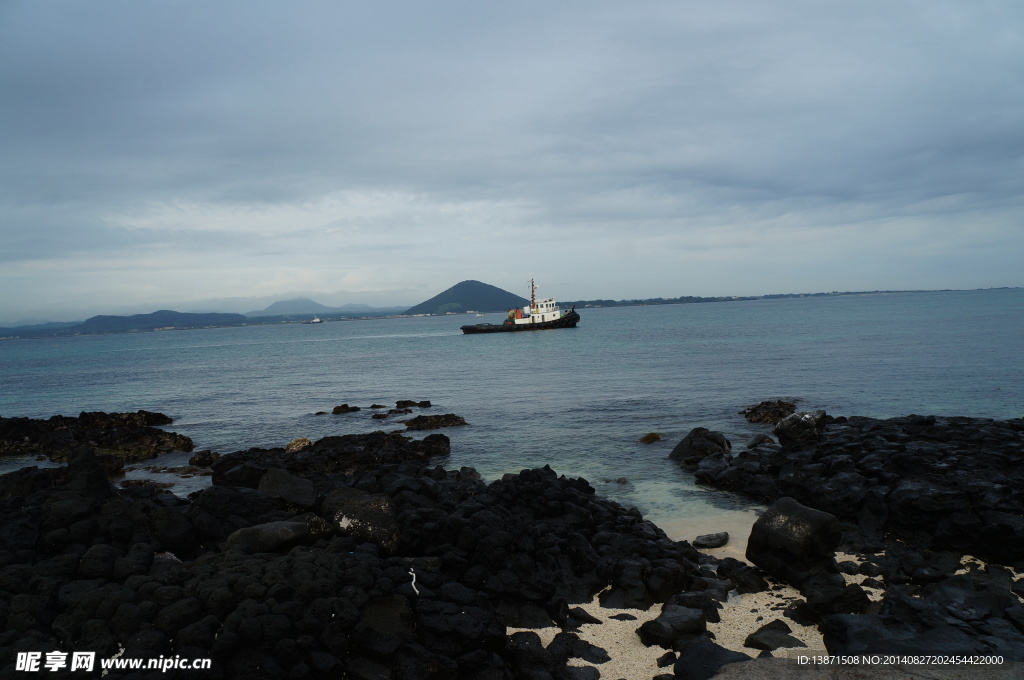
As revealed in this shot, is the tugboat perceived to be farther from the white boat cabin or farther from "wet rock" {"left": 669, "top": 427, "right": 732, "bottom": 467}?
"wet rock" {"left": 669, "top": 427, "right": 732, "bottom": 467}

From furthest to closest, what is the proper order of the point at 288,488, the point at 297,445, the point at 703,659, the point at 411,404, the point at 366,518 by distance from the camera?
the point at 411,404, the point at 297,445, the point at 288,488, the point at 366,518, the point at 703,659

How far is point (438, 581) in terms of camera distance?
24.9ft

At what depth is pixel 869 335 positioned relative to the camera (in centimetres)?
5741

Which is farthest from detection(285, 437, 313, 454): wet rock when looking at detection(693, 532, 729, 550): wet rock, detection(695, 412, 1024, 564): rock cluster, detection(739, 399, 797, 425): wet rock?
detection(739, 399, 797, 425): wet rock

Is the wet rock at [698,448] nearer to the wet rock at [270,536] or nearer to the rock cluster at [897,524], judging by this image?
the rock cluster at [897,524]

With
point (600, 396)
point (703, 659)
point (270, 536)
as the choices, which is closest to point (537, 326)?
point (600, 396)

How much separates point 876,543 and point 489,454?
1111 cm

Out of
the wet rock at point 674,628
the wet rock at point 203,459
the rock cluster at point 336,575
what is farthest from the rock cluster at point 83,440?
the wet rock at point 674,628

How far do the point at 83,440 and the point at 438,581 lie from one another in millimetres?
21369

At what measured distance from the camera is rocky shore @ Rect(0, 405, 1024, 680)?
609 centimetres

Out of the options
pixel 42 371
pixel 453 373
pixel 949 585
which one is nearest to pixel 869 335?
pixel 453 373

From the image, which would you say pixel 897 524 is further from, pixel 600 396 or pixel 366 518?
pixel 600 396

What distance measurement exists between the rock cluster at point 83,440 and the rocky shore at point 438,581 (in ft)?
30.8

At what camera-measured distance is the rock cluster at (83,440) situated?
21.0 metres
